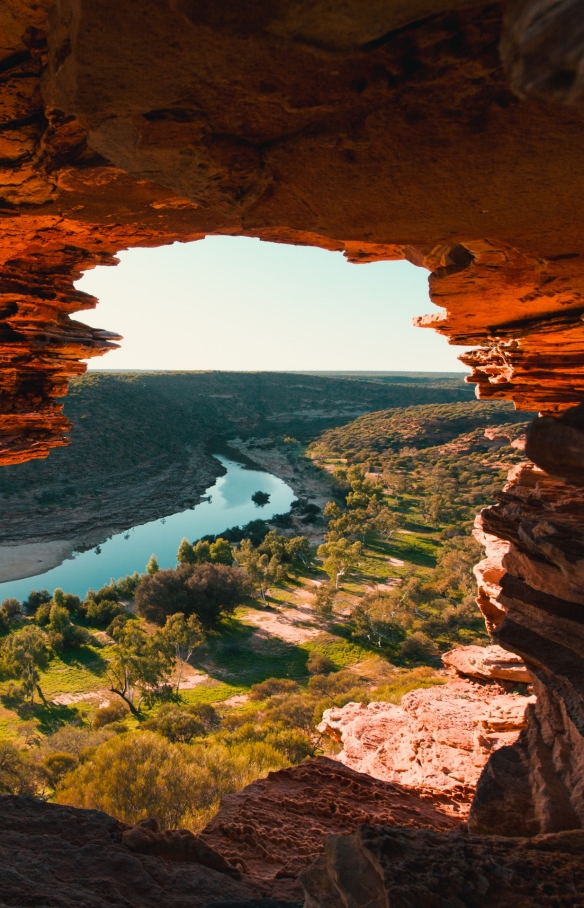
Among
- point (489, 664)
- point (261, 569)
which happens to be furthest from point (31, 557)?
point (489, 664)

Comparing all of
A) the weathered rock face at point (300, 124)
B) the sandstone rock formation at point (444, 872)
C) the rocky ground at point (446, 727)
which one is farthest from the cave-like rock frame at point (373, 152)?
the rocky ground at point (446, 727)

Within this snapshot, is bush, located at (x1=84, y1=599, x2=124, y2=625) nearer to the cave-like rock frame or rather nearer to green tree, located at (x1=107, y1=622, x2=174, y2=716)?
green tree, located at (x1=107, y1=622, x2=174, y2=716)

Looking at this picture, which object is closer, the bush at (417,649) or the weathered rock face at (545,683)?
the weathered rock face at (545,683)

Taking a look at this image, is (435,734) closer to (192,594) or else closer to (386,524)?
(192,594)

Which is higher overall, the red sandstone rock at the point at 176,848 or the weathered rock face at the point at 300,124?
the weathered rock face at the point at 300,124

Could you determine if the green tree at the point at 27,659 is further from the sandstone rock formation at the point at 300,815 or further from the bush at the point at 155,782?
the sandstone rock formation at the point at 300,815

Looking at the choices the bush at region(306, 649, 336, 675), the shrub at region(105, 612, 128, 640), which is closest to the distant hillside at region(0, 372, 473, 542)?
the shrub at region(105, 612, 128, 640)

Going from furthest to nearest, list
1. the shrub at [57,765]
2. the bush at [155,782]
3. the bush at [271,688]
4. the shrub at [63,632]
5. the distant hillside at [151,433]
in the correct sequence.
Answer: the distant hillside at [151,433] < the shrub at [63,632] < the bush at [271,688] < the shrub at [57,765] < the bush at [155,782]
